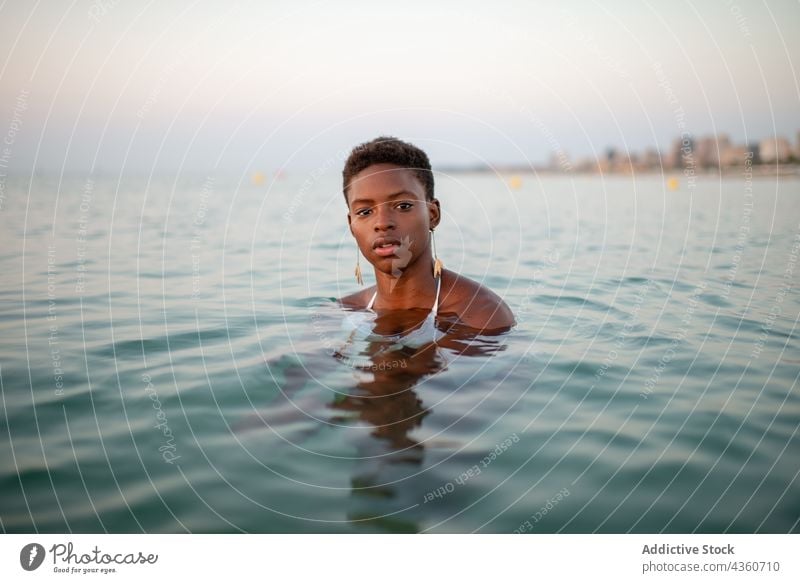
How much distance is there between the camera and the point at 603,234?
39.5ft

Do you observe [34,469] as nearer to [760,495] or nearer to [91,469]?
[91,469]

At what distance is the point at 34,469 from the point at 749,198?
64.5 ft

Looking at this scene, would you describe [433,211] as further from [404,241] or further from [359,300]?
[359,300]

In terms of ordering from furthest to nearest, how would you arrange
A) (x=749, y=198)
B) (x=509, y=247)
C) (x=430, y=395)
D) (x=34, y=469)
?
(x=749, y=198) → (x=509, y=247) → (x=430, y=395) → (x=34, y=469)

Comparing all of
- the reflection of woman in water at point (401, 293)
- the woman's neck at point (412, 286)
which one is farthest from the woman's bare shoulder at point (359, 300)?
the woman's neck at point (412, 286)

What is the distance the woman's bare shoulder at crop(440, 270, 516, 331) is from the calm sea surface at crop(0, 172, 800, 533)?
0.17 metres

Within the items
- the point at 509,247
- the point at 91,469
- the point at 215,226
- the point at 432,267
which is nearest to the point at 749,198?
the point at 509,247

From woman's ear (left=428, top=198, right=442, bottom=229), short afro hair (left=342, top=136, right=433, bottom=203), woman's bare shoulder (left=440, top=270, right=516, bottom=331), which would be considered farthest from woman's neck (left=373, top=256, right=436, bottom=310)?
short afro hair (left=342, top=136, right=433, bottom=203)
